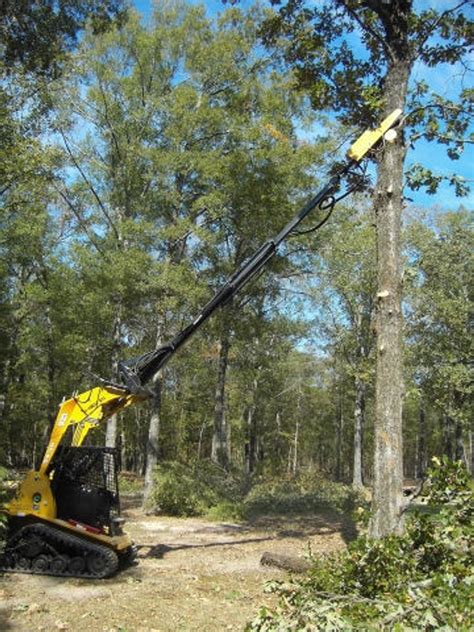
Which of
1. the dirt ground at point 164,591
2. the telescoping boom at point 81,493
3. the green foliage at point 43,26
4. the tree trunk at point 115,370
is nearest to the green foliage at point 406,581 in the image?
the dirt ground at point 164,591

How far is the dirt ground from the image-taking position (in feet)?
21.6

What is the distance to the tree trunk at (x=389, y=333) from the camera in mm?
6766

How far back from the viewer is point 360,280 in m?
25.5

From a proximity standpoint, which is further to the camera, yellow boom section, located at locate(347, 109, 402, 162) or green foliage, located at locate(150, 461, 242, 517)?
green foliage, located at locate(150, 461, 242, 517)

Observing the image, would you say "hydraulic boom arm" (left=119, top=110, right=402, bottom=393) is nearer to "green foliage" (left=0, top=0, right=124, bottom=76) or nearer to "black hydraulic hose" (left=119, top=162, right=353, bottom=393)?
"black hydraulic hose" (left=119, top=162, right=353, bottom=393)

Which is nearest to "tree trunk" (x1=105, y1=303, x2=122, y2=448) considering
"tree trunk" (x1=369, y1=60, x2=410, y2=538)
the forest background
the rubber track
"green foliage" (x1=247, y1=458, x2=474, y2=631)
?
the forest background

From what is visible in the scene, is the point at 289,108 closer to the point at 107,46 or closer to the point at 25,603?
the point at 107,46

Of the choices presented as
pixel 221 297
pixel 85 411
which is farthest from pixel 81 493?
pixel 221 297

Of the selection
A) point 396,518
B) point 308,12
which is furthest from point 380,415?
point 308,12

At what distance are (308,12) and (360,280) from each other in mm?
17849

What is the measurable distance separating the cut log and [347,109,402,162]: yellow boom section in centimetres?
628

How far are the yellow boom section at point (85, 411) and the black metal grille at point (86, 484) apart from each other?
21cm

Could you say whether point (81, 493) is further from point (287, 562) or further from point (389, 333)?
point (389, 333)

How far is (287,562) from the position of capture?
9.22 metres
